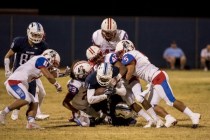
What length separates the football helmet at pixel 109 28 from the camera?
1145 cm

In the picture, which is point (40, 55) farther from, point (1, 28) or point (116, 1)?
point (116, 1)

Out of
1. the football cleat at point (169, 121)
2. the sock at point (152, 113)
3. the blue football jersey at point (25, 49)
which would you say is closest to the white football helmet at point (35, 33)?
the blue football jersey at point (25, 49)

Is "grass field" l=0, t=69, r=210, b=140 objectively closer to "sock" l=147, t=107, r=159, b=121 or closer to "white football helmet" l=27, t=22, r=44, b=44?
"sock" l=147, t=107, r=159, b=121

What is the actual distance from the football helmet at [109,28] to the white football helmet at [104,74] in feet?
5.61

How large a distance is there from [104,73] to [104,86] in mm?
327

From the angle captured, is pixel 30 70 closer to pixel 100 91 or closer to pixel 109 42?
pixel 100 91

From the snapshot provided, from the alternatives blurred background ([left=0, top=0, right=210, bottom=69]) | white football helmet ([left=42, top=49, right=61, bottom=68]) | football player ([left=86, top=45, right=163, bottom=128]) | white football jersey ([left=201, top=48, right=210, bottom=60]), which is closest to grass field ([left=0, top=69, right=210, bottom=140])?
football player ([left=86, top=45, right=163, bottom=128])

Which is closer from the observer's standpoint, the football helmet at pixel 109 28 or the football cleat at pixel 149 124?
the football cleat at pixel 149 124

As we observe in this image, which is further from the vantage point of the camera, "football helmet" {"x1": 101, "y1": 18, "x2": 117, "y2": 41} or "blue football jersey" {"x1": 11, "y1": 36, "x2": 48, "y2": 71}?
"football helmet" {"x1": 101, "y1": 18, "x2": 117, "y2": 41}

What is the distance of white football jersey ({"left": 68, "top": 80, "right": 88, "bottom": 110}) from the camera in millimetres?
10375

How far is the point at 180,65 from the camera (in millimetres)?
26906


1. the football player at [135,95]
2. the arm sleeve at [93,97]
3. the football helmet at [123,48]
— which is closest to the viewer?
the arm sleeve at [93,97]

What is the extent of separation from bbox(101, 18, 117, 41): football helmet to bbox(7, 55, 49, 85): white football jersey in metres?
2.08

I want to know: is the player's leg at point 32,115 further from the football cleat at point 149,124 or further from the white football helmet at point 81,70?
the football cleat at point 149,124
